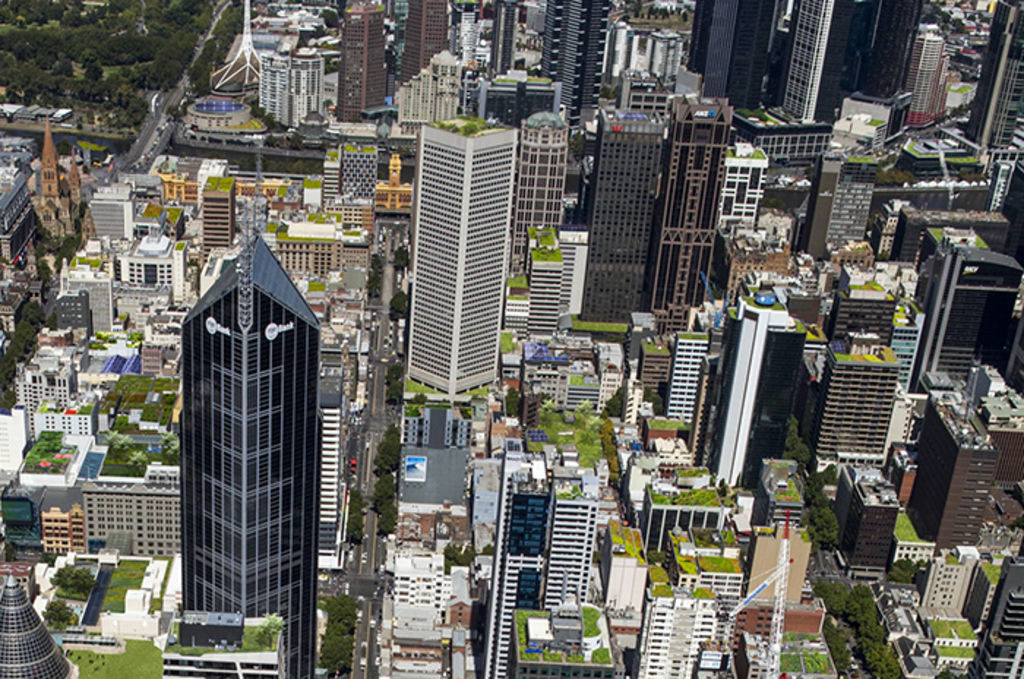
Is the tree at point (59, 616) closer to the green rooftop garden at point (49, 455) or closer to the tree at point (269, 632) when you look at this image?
the green rooftop garden at point (49, 455)

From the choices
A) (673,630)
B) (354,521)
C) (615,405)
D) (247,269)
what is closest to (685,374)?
(615,405)

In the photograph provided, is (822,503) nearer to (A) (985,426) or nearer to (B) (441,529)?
(A) (985,426)

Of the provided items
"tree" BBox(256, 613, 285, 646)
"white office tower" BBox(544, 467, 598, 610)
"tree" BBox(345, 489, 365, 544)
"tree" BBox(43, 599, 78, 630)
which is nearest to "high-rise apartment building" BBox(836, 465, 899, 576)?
"white office tower" BBox(544, 467, 598, 610)

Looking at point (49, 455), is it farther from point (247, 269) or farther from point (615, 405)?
point (615, 405)

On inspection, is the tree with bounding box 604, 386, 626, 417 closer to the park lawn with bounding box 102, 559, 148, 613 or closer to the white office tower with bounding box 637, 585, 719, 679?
the white office tower with bounding box 637, 585, 719, 679

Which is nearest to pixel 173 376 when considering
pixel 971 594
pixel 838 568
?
pixel 838 568

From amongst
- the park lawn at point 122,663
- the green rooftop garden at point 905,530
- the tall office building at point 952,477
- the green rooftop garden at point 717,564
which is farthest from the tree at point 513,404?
the park lawn at point 122,663
